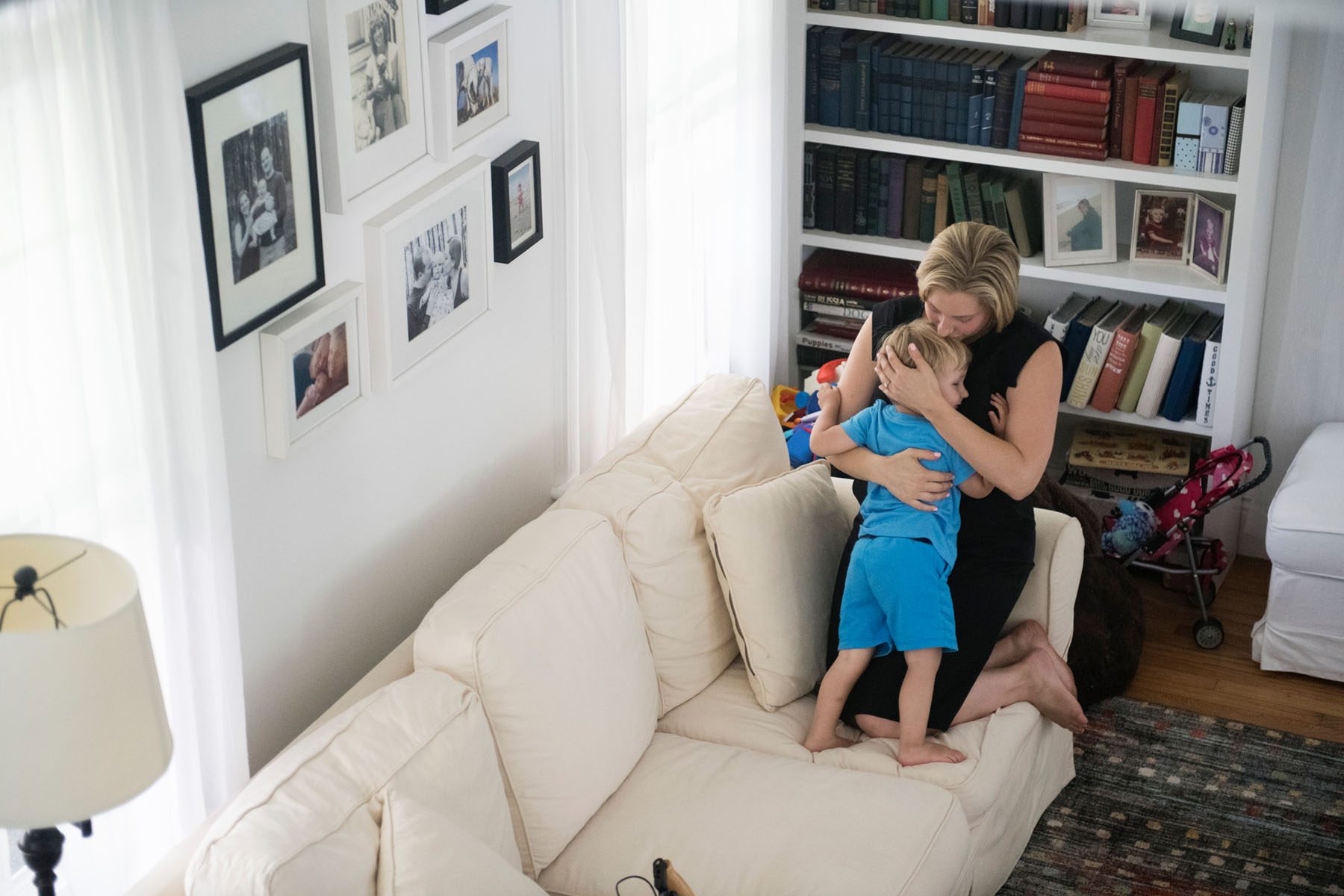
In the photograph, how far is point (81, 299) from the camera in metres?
1.72

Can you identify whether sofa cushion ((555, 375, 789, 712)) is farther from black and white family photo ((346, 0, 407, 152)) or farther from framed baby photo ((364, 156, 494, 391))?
black and white family photo ((346, 0, 407, 152))

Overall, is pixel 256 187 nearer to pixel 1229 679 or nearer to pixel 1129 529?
pixel 1129 529

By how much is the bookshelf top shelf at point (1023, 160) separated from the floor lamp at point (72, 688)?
9.80ft

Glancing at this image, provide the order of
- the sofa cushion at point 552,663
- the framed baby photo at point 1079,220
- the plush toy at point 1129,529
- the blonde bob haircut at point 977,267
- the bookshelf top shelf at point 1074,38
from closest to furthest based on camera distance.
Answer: the sofa cushion at point 552,663
the blonde bob haircut at point 977,267
the bookshelf top shelf at point 1074,38
the plush toy at point 1129,529
the framed baby photo at point 1079,220

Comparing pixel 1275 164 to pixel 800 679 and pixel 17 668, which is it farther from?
pixel 17 668

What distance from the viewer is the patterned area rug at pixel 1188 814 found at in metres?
2.92

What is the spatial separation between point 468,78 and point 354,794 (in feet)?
4.32

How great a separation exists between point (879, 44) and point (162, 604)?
2825mm

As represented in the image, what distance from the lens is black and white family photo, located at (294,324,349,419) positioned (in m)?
2.24

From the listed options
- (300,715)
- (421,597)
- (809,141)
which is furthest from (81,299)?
(809,141)

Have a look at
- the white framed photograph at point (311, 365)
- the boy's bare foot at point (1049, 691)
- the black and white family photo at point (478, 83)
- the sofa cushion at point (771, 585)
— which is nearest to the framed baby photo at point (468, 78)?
the black and white family photo at point (478, 83)

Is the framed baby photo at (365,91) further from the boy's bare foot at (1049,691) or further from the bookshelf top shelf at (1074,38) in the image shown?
the bookshelf top shelf at (1074,38)

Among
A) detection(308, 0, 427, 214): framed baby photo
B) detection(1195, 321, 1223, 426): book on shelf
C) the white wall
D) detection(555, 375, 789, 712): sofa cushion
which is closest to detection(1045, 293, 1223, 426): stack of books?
detection(1195, 321, 1223, 426): book on shelf

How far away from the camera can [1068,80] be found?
12.5 feet
